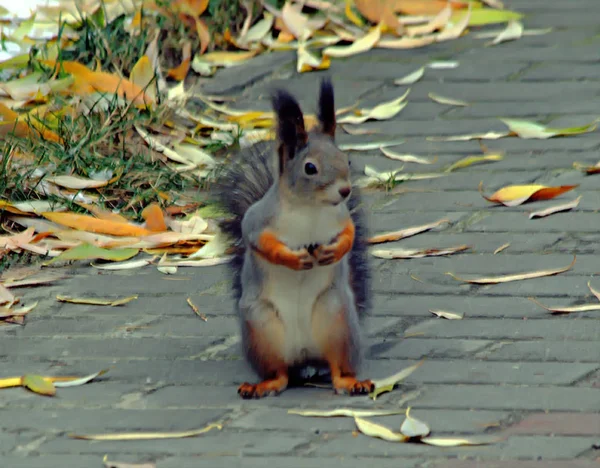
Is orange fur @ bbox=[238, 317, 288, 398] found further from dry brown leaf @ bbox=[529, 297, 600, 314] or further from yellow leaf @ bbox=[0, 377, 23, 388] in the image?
dry brown leaf @ bbox=[529, 297, 600, 314]

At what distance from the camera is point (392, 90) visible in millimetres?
5812

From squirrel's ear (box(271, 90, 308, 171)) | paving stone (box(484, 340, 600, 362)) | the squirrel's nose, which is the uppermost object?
squirrel's ear (box(271, 90, 308, 171))

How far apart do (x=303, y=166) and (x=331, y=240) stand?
22cm

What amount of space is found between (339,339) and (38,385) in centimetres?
89

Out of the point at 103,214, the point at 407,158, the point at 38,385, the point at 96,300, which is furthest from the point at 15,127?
the point at 38,385

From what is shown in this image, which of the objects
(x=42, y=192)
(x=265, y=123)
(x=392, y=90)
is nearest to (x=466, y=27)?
(x=392, y=90)

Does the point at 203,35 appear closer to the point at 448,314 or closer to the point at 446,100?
the point at 446,100

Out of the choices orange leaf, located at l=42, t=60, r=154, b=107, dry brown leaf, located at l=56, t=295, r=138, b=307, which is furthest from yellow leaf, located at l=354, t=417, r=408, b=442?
orange leaf, located at l=42, t=60, r=154, b=107

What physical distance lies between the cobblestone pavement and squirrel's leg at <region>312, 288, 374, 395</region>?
0.06 metres

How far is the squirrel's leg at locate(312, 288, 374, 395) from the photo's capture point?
127 inches

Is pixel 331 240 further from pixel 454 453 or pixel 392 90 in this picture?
pixel 392 90

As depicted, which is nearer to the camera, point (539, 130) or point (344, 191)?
point (344, 191)

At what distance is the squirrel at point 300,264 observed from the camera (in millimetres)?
3109

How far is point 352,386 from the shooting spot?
10.7ft
